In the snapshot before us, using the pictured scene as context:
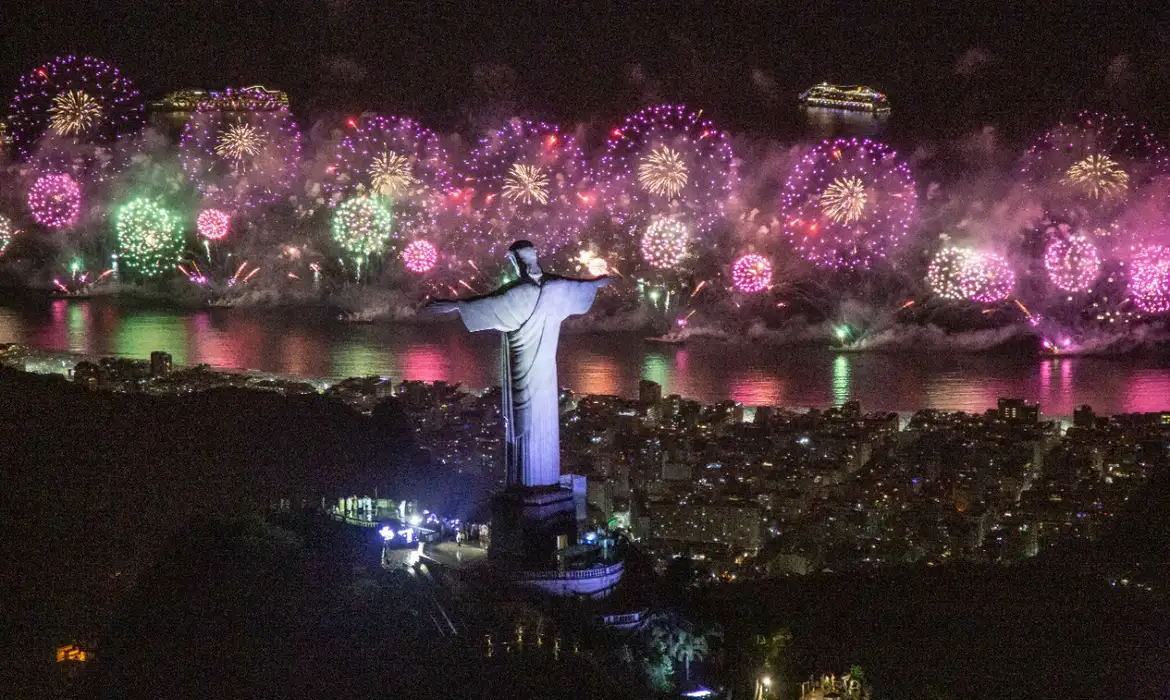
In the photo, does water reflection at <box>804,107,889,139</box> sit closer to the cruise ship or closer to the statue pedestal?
the cruise ship

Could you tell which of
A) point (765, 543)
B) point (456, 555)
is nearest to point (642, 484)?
point (765, 543)

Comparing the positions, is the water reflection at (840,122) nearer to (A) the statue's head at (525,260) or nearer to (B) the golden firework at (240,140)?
(B) the golden firework at (240,140)

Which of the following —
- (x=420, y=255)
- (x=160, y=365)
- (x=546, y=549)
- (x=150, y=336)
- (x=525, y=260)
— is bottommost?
(x=546, y=549)

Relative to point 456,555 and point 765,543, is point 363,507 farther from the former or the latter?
point 765,543

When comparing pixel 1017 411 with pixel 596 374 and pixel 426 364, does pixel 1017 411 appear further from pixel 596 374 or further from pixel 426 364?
pixel 426 364

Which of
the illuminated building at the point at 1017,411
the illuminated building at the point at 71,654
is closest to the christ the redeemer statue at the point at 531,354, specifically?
the illuminated building at the point at 71,654

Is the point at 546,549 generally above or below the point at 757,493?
above

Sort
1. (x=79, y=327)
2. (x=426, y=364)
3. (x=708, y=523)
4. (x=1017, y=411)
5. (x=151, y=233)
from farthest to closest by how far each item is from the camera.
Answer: (x=151, y=233) < (x=79, y=327) < (x=426, y=364) < (x=1017, y=411) < (x=708, y=523)

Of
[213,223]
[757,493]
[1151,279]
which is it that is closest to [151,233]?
[213,223]
